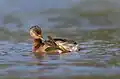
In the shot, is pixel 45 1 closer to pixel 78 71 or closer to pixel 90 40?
pixel 90 40

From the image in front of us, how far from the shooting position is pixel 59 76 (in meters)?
10.9

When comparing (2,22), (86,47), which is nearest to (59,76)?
(86,47)

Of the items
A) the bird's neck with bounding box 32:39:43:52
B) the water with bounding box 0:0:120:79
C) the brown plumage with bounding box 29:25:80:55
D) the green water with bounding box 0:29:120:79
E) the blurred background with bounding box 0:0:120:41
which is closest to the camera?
the green water with bounding box 0:29:120:79

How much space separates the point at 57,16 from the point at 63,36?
3.88 meters

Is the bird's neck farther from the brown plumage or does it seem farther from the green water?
the green water

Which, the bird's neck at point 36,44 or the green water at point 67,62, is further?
the bird's neck at point 36,44

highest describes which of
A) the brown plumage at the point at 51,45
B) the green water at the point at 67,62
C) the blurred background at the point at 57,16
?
the blurred background at the point at 57,16

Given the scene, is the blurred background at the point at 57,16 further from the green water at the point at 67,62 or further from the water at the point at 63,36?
the green water at the point at 67,62

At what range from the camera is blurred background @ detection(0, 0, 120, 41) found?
1850 centimetres

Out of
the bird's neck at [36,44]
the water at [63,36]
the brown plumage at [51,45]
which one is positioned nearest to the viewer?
the water at [63,36]

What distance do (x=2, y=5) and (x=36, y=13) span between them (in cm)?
175

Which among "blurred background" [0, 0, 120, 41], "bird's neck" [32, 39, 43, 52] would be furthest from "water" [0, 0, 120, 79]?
"bird's neck" [32, 39, 43, 52]

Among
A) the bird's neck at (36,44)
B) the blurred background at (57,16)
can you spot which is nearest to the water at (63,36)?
the blurred background at (57,16)

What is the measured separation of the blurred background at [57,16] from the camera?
1850 cm
